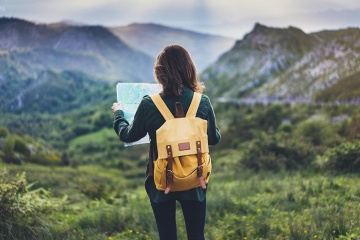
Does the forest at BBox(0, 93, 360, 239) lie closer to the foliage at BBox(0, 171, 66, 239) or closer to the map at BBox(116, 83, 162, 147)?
the foliage at BBox(0, 171, 66, 239)

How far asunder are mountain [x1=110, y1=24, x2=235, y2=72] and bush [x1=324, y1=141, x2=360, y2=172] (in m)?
69.0

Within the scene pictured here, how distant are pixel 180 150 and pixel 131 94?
0.88 meters

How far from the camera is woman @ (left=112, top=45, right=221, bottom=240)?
301 centimetres

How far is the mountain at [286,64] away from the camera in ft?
42.0

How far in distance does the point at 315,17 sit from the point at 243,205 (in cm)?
916

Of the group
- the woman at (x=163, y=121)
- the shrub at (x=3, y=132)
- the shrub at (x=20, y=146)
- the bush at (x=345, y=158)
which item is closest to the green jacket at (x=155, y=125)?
the woman at (x=163, y=121)

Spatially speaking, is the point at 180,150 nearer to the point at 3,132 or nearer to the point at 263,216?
the point at 263,216

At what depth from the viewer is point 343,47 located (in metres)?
12.9

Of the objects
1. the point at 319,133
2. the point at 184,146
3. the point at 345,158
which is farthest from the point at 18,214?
the point at 319,133

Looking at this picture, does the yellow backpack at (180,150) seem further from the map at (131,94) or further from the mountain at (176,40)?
the mountain at (176,40)

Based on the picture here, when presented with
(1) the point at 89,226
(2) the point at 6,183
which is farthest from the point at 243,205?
(2) the point at 6,183

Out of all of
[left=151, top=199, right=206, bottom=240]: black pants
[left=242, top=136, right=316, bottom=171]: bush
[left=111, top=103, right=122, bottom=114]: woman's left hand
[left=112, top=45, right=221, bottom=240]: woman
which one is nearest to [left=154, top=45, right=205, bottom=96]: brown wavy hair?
[left=112, top=45, right=221, bottom=240]: woman

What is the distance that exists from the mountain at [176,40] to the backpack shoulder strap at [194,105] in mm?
74372

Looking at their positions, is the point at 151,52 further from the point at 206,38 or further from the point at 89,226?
the point at 89,226
